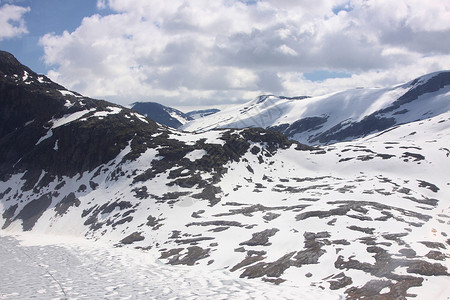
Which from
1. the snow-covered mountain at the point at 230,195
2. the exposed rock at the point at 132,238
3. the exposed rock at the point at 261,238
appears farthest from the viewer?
the exposed rock at the point at 132,238

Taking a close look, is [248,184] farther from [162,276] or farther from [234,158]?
[162,276]

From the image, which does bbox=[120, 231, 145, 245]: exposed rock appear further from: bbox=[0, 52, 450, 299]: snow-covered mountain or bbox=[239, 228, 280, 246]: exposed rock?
bbox=[239, 228, 280, 246]: exposed rock

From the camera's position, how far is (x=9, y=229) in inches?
2638

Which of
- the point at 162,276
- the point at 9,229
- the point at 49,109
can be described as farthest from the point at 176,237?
the point at 49,109

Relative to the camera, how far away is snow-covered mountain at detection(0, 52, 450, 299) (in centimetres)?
3219

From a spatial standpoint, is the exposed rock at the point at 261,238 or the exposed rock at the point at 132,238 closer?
the exposed rock at the point at 261,238

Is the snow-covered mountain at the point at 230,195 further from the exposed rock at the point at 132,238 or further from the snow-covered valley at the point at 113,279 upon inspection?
the snow-covered valley at the point at 113,279

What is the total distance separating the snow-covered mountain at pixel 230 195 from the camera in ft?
106

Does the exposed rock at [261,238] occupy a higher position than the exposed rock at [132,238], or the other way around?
the exposed rock at [132,238]

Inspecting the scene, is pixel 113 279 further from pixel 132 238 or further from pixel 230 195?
pixel 230 195

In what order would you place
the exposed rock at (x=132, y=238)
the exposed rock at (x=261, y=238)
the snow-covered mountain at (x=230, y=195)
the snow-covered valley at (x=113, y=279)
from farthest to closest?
the exposed rock at (x=132, y=238) → the exposed rock at (x=261, y=238) → the snow-covered mountain at (x=230, y=195) → the snow-covered valley at (x=113, y=279)

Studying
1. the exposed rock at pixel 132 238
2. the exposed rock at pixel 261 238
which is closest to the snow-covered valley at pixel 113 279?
the exposed rock at pixel 132 238

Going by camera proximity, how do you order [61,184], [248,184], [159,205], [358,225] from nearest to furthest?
[358,225], [159,205], [248,184], [61,184]

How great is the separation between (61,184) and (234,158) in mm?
41072
